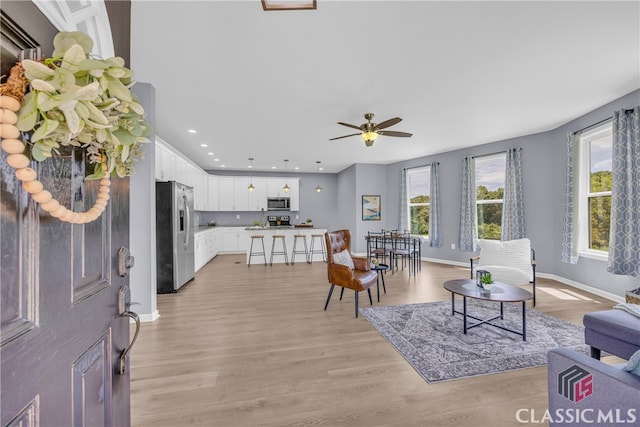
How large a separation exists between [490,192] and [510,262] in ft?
8.02

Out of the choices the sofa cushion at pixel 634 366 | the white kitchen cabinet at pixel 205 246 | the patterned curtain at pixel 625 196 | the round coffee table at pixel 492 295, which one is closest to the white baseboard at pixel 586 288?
the patterned curtain at pixel 625 196

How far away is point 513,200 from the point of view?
5.22 m

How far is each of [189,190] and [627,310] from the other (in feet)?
19.1

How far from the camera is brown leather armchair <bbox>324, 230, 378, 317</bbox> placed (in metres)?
3.25

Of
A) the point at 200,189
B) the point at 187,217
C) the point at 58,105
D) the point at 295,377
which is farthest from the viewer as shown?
the point at 200,189

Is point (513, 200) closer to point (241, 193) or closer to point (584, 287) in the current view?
point (584, 287)

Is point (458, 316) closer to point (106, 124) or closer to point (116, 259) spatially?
point (116, 259)

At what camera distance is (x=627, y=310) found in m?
2.06

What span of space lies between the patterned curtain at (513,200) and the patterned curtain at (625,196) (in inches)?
63.5

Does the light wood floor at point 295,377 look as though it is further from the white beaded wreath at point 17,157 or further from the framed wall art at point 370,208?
the framed wall art at point 370,208

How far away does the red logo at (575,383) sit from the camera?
46.4 inches

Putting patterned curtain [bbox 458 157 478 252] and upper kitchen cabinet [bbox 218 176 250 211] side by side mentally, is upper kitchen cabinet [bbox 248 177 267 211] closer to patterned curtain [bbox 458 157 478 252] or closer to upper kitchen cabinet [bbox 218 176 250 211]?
upper kitchen cabinet [bbox 218 176 250 211]

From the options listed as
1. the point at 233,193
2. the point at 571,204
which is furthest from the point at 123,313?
the point at 233,193

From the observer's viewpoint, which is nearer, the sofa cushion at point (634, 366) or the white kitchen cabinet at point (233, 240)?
the sofa cushion at point (634, 366)
